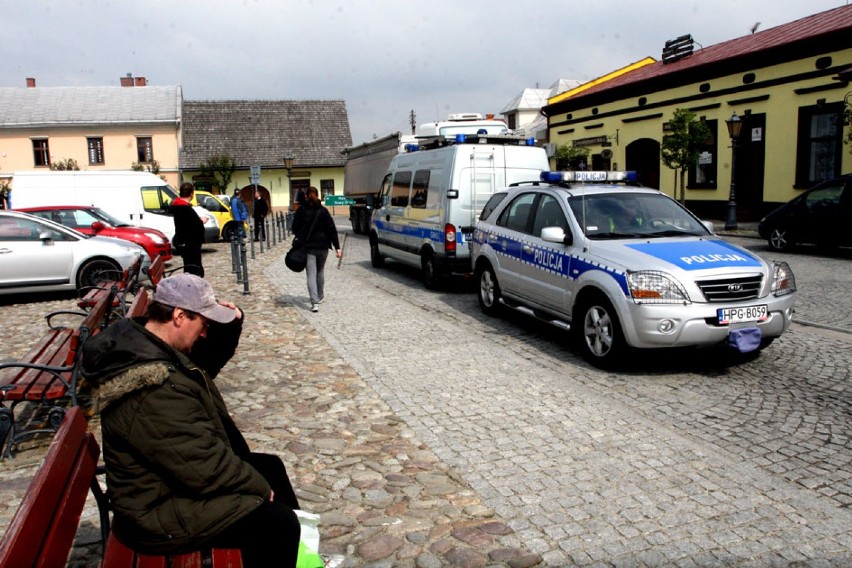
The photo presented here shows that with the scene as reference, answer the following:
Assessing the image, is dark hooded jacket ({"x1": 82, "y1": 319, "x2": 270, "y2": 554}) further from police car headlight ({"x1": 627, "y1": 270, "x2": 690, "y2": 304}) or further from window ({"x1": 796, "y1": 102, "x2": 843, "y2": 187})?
window ({"x1": 796, "y1": 102, "x2": 843, "y2": 187})

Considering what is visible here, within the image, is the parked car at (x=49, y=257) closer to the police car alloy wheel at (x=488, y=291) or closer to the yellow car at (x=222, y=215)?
the police car alloy wheel at (x=488, y=291)

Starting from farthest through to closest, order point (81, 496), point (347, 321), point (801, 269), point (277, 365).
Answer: point (801, 269), point (347, 321), point (277, 365), point (81, 496)

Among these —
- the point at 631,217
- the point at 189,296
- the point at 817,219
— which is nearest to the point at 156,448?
the point at 189,296

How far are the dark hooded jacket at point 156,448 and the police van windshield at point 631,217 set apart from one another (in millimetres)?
5592

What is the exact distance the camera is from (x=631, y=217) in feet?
25.6

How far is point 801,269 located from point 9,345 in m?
13.1

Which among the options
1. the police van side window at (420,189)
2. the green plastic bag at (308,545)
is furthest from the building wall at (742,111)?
the green plastic bag at (308,545)

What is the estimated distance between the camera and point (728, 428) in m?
5.25

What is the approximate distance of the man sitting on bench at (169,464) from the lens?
99.0 inches

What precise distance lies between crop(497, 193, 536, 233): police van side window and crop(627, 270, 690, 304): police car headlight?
8.20 ft

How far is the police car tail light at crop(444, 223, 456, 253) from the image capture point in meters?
11.7

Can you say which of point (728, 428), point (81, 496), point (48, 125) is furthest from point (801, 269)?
point (48, 125)

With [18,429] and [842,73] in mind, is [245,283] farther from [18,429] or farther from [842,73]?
[842,73]

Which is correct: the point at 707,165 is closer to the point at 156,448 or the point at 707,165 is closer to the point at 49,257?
the point at 49,257
